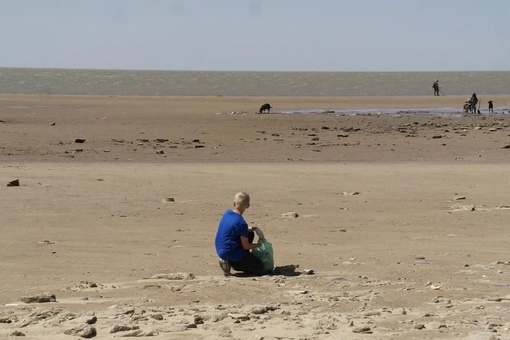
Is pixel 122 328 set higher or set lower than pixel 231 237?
lower

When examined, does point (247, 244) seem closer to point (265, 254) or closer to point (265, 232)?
point (265, 254)

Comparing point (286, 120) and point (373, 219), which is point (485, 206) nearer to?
point (373, 219)

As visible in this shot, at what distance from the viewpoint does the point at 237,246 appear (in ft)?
31.3

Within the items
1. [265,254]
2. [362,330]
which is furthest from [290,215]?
[362,330]

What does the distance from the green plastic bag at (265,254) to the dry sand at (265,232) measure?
9.2 inches

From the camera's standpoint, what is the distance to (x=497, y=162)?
20.5m

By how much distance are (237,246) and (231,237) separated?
150 millimetres

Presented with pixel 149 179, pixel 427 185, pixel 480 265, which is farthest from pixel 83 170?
pixel 480 265

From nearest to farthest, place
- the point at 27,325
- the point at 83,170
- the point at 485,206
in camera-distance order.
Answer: the point at 27,325 → the point at 485,206 → the point at 83,170

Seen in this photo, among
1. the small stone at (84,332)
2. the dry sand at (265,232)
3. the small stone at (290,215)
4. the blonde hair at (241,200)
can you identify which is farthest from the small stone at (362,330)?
the small stone at (290,215)

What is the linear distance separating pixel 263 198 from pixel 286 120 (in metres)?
17.3

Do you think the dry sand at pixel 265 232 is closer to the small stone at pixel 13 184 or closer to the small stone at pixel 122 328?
the small stone at pixel 122 328

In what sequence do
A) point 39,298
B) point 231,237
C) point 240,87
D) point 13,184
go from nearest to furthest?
point 39,298
point 231,237
point 13,184
point 240,87

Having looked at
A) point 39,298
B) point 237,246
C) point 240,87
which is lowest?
point 39,298
